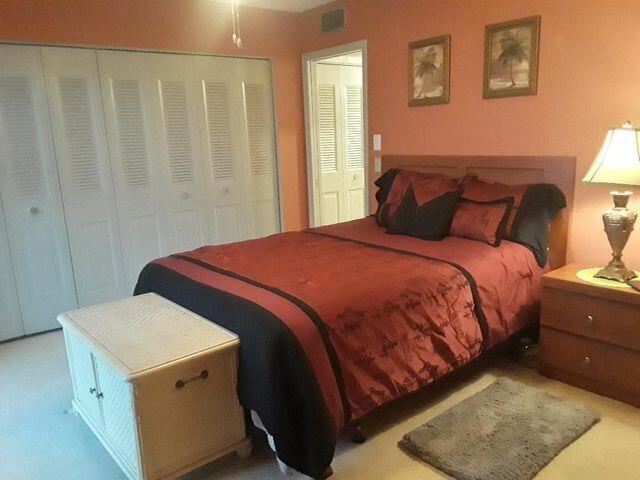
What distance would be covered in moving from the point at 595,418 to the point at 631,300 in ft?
1.81

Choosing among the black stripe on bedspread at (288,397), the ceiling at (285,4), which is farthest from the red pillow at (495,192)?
the ceiling at (285,4)

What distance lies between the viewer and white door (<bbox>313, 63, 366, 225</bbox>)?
464cm

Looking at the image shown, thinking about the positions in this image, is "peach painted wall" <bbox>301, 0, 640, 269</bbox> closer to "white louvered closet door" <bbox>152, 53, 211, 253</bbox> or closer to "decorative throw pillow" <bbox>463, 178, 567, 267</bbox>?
"decorative throw pillow" <bbox>463, 178, 567, 267</bbox>

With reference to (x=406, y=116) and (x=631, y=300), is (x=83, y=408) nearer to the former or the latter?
(x=631, y=300)

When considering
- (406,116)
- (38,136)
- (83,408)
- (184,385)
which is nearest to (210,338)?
(184,385)

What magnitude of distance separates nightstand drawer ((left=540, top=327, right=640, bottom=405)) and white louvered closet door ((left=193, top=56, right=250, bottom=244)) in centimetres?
266

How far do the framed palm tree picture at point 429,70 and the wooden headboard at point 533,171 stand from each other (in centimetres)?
44

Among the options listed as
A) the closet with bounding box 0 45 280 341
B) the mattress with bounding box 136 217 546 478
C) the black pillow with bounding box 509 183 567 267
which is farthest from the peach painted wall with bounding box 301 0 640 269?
the closet with bounding box 0 45 280 341

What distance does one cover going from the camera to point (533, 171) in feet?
10.1

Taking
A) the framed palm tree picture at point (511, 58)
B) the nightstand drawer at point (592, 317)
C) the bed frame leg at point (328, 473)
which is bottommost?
the bed frame leg at point (328, 473)

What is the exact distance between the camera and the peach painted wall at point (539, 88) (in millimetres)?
2668

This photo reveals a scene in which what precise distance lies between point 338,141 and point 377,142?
2.69ft

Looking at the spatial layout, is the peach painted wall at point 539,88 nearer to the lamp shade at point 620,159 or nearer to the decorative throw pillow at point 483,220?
the lamp shade at point 620,159

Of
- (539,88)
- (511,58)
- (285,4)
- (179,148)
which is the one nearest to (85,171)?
(179,148)
